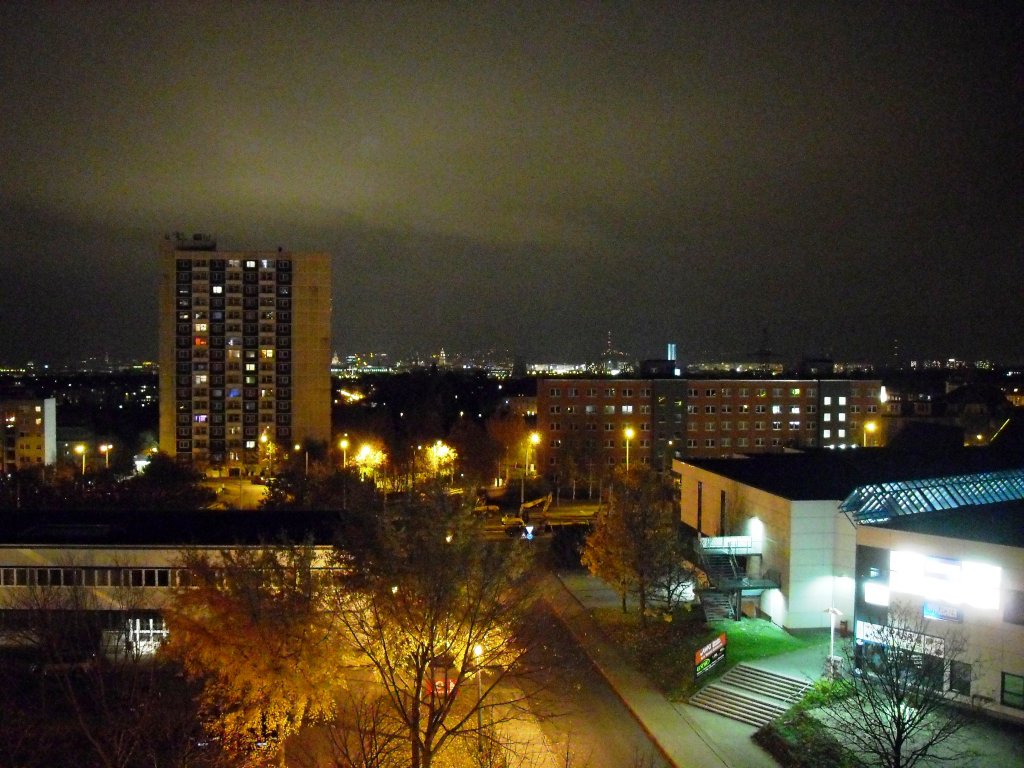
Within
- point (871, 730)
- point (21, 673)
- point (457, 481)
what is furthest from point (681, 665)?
point (457, 481)

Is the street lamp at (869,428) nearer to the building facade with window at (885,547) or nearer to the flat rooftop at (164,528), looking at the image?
the building facade with window at (885,547)

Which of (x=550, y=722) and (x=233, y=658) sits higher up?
(x=233, y=658)

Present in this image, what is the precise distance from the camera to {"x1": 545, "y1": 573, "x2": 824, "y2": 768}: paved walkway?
14.3 m

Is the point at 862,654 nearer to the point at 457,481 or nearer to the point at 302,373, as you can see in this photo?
the point at 457,481

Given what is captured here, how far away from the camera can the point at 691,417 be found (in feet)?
168

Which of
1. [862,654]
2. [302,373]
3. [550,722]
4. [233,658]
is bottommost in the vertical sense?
[550,722]

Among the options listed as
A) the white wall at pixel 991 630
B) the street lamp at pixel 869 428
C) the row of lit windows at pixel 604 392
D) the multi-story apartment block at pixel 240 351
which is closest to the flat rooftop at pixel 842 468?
the white wall at pixel 991 630

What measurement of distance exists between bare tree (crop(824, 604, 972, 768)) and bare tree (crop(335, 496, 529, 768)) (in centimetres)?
612

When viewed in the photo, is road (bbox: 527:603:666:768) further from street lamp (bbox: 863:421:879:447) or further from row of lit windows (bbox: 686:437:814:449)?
street lamp (bbox: 863:421:879:447)

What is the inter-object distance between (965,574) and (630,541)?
8.03 meters

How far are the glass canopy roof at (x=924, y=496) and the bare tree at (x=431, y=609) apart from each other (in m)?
9.09

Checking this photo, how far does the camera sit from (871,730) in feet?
42.7

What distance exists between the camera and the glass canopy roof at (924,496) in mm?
18750

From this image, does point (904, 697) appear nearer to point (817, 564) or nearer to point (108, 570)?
point (817, 564)
